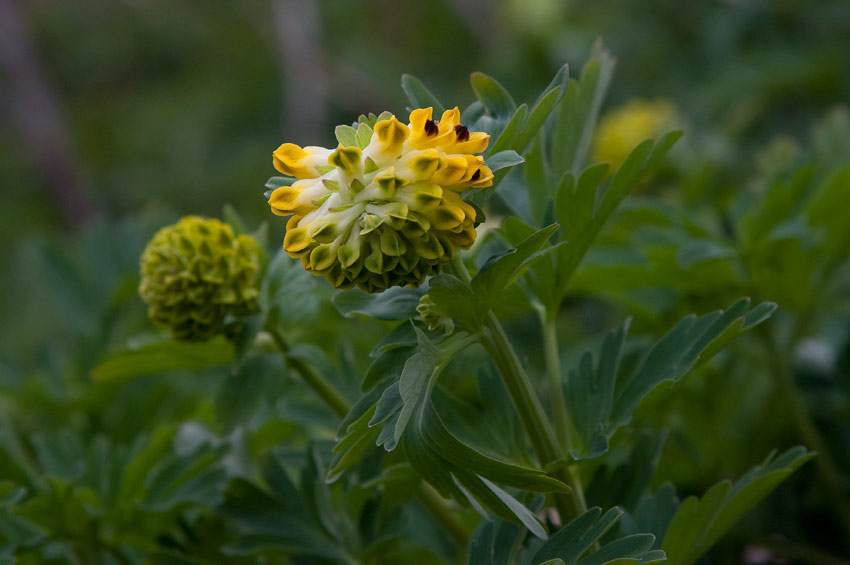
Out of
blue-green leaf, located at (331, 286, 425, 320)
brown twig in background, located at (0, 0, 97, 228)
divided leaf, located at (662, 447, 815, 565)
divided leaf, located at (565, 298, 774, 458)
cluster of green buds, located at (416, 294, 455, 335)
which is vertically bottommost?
divided leaf, located at (662, 447, 815, 565)

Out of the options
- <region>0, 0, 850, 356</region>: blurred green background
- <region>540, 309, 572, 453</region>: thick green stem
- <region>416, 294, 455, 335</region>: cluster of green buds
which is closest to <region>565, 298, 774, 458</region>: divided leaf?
<region>540, 309, 572, 453</region>: thick green stem

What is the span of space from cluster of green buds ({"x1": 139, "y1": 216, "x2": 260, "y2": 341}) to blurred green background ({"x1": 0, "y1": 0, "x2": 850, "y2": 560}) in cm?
33

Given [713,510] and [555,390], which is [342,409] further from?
[713,510]

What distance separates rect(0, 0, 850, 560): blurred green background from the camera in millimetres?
1117

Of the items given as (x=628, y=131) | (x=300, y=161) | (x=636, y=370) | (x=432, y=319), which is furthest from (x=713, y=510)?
(x=628, y=131)

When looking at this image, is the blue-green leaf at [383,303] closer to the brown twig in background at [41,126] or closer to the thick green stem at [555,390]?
the thick green stem at [555,390]

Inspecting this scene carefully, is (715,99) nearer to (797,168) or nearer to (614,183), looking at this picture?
(797,168)

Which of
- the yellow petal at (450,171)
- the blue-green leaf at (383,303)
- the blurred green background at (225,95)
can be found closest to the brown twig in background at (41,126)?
the blurred green background at (225,95)

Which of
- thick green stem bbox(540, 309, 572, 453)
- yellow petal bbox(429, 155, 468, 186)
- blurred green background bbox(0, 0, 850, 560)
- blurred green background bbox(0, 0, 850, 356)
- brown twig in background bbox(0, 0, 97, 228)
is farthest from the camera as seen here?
brown twig in background bbox(0, 0, 97, 228)

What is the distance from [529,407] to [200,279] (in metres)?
0.29

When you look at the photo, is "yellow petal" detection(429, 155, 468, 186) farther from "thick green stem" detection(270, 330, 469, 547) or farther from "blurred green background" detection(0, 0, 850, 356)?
"blurred green background" detection(0, 0, 850, 356)

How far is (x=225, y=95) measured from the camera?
10.3 ft

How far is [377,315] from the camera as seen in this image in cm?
54

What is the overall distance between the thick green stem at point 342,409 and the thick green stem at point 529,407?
0.13 metres
